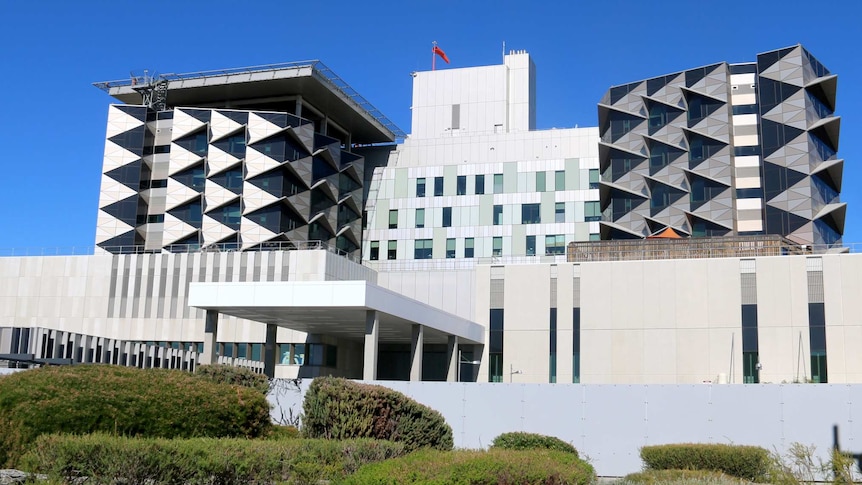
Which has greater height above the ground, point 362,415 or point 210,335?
point 210,335

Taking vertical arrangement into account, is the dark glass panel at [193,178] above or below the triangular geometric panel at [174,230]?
above

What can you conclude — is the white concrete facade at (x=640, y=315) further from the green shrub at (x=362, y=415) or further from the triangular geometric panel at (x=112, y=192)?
the green shrub at (x=362, y=415)

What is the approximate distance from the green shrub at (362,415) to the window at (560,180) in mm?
67139

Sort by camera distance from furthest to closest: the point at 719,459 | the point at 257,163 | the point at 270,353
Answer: the point at 257,163 → the point at 270,353 → the point at 719,459

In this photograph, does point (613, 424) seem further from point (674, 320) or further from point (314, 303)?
point (674, 320)

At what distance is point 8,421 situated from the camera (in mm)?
16406

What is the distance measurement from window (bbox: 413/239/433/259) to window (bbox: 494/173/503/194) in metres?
8.37

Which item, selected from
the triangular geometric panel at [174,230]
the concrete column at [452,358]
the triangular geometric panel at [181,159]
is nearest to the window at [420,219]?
the triangular geometric panel at [181,159]

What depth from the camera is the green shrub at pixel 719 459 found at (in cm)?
2364

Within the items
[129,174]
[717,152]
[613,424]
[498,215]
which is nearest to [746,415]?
[613,424]

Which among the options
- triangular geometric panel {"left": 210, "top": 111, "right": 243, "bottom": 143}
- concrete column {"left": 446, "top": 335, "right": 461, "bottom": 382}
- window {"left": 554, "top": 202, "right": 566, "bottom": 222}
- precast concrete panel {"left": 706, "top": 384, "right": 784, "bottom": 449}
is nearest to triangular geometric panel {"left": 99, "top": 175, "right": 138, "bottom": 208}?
triangular geometric panel {"left": 210, "top": 111, "right": 243, "bottom": 143}

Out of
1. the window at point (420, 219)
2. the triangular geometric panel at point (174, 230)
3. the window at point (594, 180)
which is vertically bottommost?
the triangular geometric panel at point (174, 230)

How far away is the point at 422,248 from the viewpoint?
8994 centimetres

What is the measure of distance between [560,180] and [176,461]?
7547 centimetres
